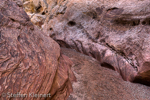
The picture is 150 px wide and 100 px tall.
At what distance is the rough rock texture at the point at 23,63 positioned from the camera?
125 cm

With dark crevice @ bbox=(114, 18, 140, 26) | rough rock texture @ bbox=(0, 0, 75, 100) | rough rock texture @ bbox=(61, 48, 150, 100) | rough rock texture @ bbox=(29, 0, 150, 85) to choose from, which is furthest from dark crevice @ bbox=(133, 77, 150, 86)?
rough rock texture @ bbox=(0, 0, 75, 100)

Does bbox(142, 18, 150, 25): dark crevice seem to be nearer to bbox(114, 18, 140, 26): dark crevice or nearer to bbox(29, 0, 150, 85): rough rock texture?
bbox(29, 0, 150, 85): rough rock texture

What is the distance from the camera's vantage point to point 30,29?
6.26 ft

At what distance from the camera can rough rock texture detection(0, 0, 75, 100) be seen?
125 cm

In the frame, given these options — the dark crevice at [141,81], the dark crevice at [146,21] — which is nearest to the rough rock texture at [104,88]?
the dark crevice at [141,81]

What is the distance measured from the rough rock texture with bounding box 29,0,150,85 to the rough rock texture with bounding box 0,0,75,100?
6.67ft

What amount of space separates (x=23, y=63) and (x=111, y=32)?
321 cm

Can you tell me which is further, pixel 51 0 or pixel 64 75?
pixel 51 0

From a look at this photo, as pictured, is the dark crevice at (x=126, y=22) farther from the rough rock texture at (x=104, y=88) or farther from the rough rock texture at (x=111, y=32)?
the rough rock texture at (x=104, y=88)

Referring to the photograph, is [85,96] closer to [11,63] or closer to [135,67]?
[11,63]

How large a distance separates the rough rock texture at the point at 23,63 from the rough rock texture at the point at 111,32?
6.67 ft

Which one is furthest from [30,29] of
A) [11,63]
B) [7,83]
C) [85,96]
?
[85,96]

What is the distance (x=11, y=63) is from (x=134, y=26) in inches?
134

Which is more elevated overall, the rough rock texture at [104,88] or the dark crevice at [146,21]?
the dark crevice at [146,21]
